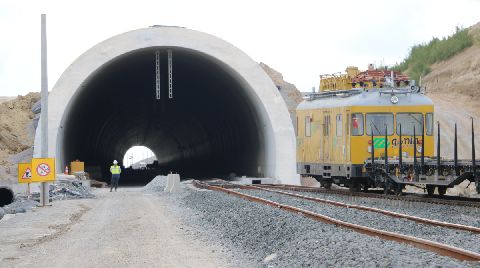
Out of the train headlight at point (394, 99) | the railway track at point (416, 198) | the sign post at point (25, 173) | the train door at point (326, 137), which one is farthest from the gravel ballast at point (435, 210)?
the sign post at point (25, 173)

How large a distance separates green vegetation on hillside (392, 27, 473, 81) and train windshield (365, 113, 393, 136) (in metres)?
32.8

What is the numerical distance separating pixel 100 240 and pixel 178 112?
39.9 metres

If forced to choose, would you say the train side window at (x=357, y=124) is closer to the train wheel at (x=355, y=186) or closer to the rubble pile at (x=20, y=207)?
the train wheel at (x=355, y=186)

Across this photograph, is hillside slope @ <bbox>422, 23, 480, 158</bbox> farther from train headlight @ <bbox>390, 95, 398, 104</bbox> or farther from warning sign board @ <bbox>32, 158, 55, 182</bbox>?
warning sign board @ <bbox>32, 158, 55, 182</bbox>

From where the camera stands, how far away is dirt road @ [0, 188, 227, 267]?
11.6 metres

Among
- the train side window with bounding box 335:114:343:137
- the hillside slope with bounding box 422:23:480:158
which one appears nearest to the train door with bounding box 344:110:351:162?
the train side window with bounding box 335:114:343:137

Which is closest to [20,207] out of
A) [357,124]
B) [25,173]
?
[25,173]

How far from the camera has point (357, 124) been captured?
2480 centimetres

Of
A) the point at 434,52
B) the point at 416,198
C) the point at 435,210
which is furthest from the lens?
the point at 434,52

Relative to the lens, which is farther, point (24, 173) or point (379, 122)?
point (24, 173)

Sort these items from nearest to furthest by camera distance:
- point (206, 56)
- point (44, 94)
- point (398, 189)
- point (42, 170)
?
1. point (398, 189)
2. point (42, 170)
3. point (44, 94)
4. point (206, 56)

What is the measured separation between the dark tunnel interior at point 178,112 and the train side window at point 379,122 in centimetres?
1395

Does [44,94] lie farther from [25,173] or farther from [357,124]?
[357,124]

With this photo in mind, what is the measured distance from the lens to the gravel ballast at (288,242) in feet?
31.8
